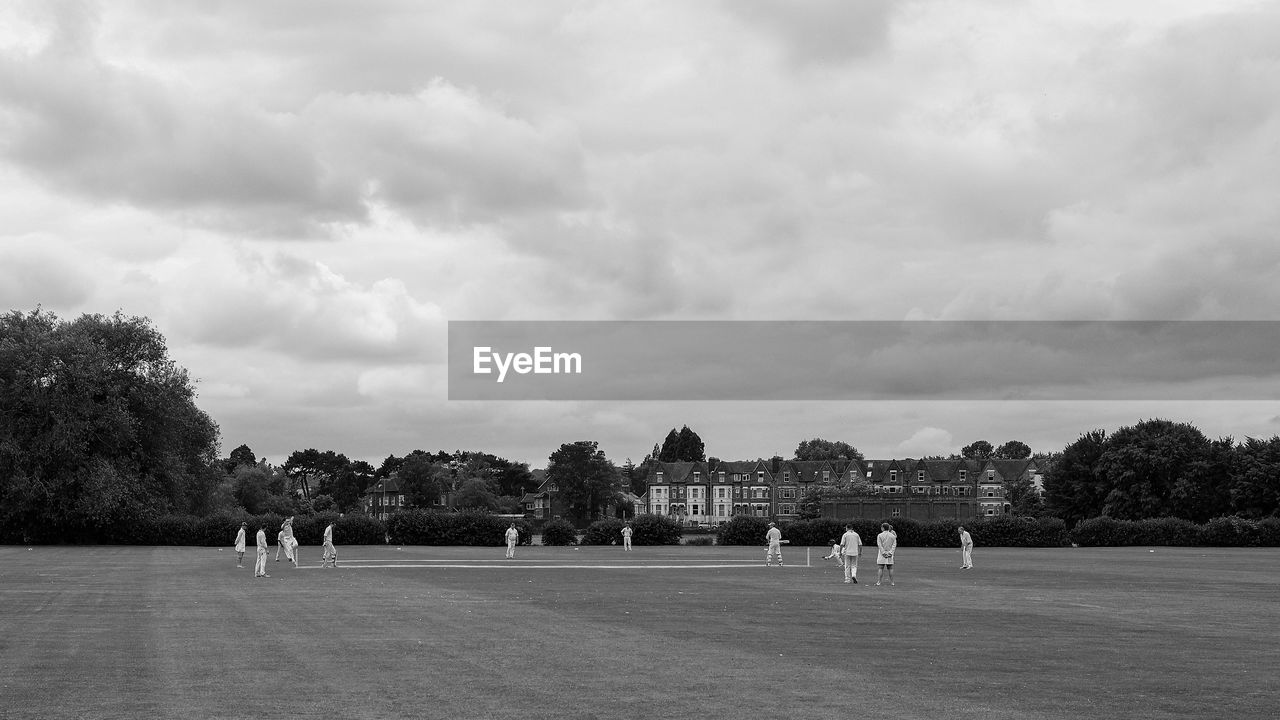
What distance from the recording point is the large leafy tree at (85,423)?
75125 millimetres

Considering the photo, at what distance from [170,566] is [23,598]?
1875 centimetres

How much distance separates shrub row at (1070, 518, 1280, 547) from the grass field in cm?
4855

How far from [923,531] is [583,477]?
69016mm

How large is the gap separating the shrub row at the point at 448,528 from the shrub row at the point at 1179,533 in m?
41.3

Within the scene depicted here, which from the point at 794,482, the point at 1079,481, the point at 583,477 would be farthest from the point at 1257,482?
the point at 794,482

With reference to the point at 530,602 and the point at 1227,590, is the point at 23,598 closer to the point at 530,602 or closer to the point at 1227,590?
the point at 530,602

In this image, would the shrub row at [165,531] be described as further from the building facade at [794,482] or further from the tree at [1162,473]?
the building facade at [794,482]

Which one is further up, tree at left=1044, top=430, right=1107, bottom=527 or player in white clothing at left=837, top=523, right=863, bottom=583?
tree at left=1044, top=430, right=1107, bottom=527

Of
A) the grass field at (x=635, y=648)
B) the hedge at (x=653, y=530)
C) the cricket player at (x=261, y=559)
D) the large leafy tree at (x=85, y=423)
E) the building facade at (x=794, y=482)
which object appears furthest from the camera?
the building facade at (x=794, y=482)

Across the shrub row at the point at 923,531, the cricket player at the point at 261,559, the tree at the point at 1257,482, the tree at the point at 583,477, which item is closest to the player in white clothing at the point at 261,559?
the cricket player at the point at 261,559

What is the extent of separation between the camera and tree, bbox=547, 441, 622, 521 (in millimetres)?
148625

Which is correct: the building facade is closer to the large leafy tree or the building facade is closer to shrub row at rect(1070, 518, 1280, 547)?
shrub row at rect(1070, 518, 1280, 547)

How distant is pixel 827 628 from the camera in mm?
23875

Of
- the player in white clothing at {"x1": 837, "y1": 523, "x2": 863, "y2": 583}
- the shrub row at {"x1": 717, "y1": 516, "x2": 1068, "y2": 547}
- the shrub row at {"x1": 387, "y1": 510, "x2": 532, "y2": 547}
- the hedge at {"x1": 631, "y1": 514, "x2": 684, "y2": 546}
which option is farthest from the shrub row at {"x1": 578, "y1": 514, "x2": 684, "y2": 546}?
the player in white clothing at {"x1": 837, "y1": 523, "x2": 863, "y2": 583}
